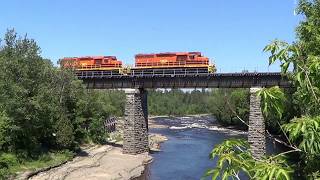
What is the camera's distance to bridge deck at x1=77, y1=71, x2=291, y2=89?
5312 cm

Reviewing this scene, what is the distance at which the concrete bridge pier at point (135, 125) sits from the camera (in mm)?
56031

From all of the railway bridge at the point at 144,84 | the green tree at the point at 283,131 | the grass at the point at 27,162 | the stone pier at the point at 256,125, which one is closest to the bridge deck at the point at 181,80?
the railway bridge at the point at 144,84

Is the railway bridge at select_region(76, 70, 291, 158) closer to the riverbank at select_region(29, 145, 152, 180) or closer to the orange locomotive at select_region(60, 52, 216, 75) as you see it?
the orange locomotive at select_region(60, 52, 216, 75)

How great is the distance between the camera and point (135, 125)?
185 feet

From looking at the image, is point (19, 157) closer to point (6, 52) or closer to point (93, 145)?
point (6, 52)

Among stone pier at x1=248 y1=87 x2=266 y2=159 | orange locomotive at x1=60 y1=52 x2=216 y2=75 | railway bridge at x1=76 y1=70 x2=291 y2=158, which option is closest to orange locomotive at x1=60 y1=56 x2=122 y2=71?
orange locomotive at x1=60 y1=52 x2=216 y2=75

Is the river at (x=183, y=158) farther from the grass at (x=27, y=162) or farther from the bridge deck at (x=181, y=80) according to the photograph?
the grass at (x=27, y=162)

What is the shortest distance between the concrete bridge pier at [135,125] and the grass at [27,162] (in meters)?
8.59

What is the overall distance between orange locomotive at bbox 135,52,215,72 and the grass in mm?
16717

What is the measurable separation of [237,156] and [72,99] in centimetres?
4818

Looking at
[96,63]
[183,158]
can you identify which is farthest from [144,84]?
[183,158]

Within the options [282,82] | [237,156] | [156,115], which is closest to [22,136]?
[282,82]

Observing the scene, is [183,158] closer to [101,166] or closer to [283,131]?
[101,166]

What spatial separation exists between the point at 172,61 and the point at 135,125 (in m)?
9.97
